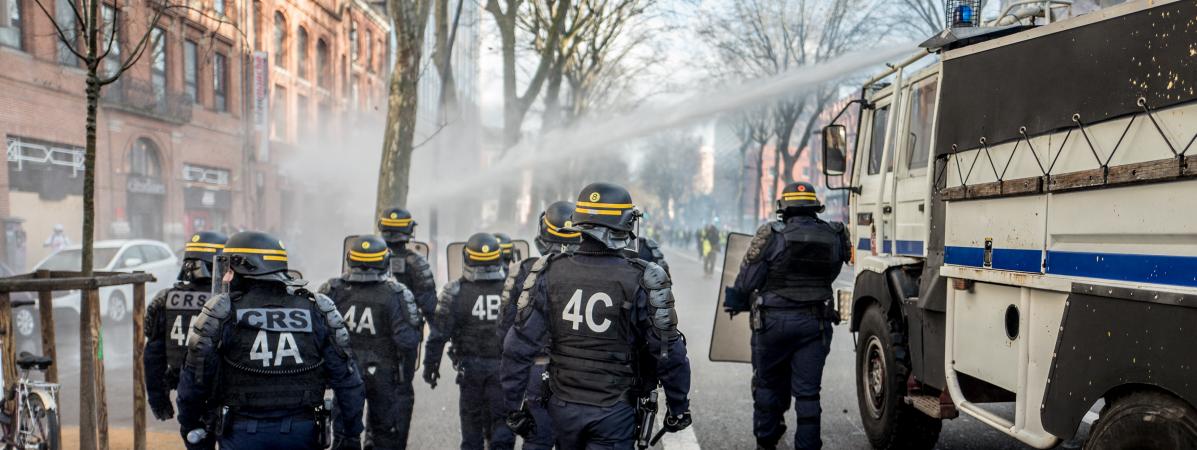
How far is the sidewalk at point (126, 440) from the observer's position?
6070 mm

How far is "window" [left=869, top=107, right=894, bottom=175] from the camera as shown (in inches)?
243

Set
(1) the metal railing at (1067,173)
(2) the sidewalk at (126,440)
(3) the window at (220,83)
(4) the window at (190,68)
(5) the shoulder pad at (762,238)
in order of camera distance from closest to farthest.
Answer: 1. (1) the metal railing at (1067,173)
2. (5) the shoulder pad at (762,238)
3. (2) the sidewalk at (126,440)
4. (4) the window at (190,68)
5. (3) the window at (220,83)

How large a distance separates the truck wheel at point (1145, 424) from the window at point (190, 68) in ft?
82.5

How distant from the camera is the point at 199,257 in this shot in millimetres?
5098

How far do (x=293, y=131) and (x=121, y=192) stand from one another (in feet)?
35.4

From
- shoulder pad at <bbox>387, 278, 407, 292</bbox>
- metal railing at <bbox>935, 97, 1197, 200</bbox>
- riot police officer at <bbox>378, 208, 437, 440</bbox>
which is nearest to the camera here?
metal railing at <bbox>935, 97, 1197, 200</bbox>

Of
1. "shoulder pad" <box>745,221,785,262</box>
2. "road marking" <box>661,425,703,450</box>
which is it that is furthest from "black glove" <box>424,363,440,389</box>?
"shoulder pad" <box>745,221,785,262</box>

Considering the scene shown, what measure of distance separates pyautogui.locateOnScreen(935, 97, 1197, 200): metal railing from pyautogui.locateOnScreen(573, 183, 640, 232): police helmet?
5.85ft

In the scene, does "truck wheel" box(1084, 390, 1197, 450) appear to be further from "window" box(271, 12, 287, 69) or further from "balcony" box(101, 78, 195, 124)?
"window" box(271, 12, 287, 69)

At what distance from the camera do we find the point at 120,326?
13320 millimetres

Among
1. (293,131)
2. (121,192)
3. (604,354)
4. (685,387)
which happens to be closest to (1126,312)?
(685,387)

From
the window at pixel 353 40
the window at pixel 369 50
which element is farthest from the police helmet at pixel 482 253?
the window at pixel 369 50

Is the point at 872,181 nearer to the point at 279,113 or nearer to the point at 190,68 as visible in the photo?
the point at 190,68

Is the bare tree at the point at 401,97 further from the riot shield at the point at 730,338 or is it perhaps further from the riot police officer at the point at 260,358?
the riot police officer at the point at 260,358
